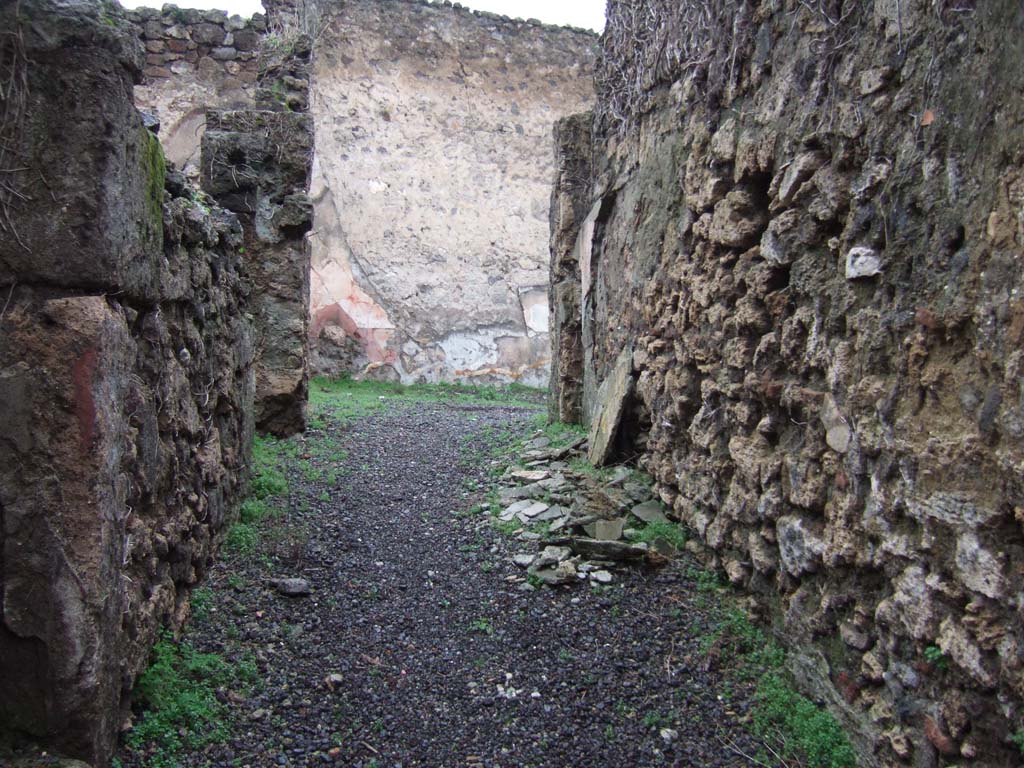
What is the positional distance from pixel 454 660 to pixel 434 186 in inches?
340

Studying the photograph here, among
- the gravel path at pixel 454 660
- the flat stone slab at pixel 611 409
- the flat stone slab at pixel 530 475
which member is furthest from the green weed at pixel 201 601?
the flat stone slab at pixel 611 409

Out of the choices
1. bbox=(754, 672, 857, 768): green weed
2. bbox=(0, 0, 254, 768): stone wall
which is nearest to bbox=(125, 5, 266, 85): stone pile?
bbox=(0, 0, 254, 768): stone wall

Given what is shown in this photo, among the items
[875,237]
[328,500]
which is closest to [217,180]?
[328,500]

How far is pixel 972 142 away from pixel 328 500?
3.60m

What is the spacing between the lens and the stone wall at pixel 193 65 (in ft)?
28.0

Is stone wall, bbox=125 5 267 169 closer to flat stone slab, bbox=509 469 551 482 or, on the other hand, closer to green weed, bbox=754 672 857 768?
flat stone slab, bbox=509 469 551 482

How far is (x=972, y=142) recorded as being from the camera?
1977 mm

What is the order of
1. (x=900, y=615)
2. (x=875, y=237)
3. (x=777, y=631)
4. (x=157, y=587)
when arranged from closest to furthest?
(x=900, y=615), (x=875, y=237), (x=157, y=587), (x=777, y=631)

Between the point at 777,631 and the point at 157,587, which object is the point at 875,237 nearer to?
the point at 777,631

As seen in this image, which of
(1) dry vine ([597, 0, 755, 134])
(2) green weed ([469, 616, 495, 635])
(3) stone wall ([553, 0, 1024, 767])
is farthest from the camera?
(1) dry vine ([597, 0, 755, 134])

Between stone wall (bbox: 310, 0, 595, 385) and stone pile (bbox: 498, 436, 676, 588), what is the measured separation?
18.1ft

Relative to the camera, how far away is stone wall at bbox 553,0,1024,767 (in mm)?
1871

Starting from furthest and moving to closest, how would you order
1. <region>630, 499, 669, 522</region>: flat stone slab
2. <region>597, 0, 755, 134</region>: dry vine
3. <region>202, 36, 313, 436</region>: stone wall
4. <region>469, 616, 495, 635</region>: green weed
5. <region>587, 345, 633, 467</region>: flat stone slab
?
<region>202, 36, 313, 436</region>: stone wall, <region>587, 345, 633, 467</region>: flat stone slab, <region>630, 499, 669, 522</region>: flat stone slab, <region>597, 0, 755, 134</region>: dry vine, <region>469, 616, 495, 635</region>: green weed

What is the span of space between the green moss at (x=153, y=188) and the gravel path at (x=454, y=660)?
1.44 meters
